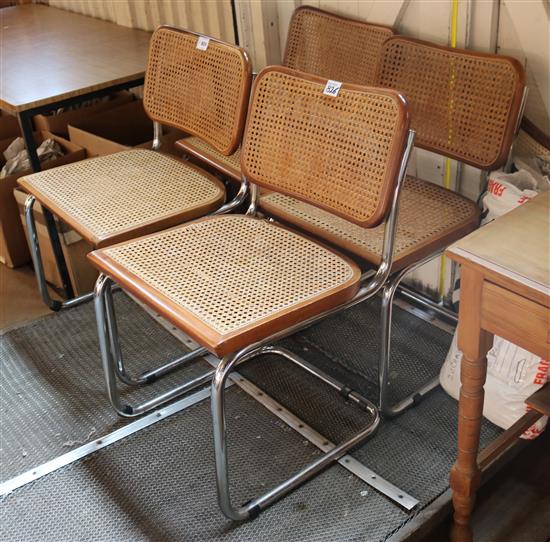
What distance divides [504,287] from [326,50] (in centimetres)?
125

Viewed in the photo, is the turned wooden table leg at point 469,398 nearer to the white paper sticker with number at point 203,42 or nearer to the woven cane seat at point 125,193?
the woven cane seat at point 125,193

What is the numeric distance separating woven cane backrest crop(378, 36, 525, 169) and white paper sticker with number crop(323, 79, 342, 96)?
382 millimetres

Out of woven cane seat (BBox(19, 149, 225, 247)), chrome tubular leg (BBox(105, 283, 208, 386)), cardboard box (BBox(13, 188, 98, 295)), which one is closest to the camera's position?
woven cane seat (BBox(19, 149, 225, 247))

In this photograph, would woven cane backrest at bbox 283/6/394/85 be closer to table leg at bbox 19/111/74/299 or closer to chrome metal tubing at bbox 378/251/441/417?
chrome metal tubing at bbox 378/251/441/417

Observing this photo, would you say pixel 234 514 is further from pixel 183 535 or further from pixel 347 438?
pixel 347 438

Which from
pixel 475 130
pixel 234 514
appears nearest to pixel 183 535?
pixel 234 514

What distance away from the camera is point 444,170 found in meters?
2.19

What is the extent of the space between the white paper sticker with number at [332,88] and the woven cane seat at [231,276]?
36cm

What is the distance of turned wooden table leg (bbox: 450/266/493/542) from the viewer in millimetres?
1309

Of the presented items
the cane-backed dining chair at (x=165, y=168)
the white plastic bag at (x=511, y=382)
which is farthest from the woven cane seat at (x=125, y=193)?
the white plastic bag at (x=511, y=382)

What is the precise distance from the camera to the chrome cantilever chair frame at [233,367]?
1.53 metres

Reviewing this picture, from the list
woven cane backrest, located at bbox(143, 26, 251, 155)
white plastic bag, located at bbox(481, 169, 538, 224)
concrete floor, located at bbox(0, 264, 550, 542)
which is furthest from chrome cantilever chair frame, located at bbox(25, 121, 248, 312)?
concrete floor, located at bbox(0, 264, 550, 542)

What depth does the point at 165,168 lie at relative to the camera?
2207 mm

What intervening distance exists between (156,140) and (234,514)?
122 cm
